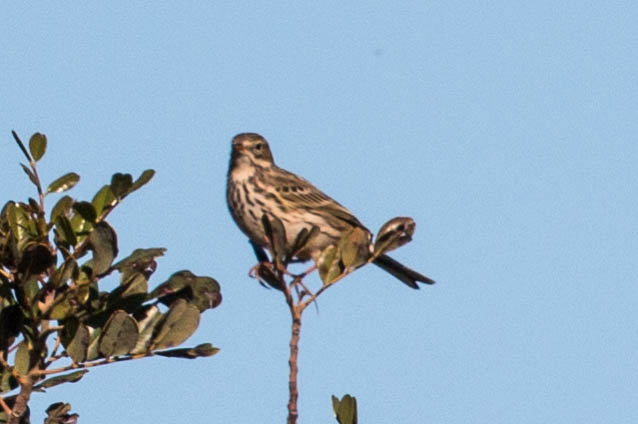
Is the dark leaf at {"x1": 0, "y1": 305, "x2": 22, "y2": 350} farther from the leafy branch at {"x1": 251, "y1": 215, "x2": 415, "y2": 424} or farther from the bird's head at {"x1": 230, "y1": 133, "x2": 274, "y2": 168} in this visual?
the bird's head at {"x1": 230, "y1": 133, "x2": 274, "y2": 168}

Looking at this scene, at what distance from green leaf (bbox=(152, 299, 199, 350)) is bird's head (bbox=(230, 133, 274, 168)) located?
6031 millimetres

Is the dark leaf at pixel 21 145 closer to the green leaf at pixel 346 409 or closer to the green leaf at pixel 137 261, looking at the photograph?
the green leaf at pixel 137 261

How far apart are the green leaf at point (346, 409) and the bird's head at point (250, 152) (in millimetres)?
6872

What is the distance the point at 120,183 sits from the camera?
Result: 4.83 m

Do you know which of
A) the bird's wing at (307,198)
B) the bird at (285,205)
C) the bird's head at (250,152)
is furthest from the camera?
the bird's head at (250,152)

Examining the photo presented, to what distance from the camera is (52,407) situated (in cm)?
483

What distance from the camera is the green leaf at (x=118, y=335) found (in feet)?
14.9

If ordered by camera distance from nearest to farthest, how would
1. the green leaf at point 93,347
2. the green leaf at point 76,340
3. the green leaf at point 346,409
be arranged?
1. the green leaf at point 346,409
2. the green leaf at point 76,340
3. the green leaf at point 93,347

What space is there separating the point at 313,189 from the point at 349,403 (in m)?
6.56

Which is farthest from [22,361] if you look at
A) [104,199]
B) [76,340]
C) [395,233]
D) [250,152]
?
[250,152]

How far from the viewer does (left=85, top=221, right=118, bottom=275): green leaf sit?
15.4ft

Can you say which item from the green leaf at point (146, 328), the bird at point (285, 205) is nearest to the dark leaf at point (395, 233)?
the green leaf at point (146, 328)

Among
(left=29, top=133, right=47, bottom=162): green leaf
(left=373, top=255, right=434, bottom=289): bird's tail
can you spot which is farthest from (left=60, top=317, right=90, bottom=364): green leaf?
(left=373, top=255, right=434, bottom=289): bird's tail

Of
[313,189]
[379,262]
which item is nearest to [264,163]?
[313,189]
